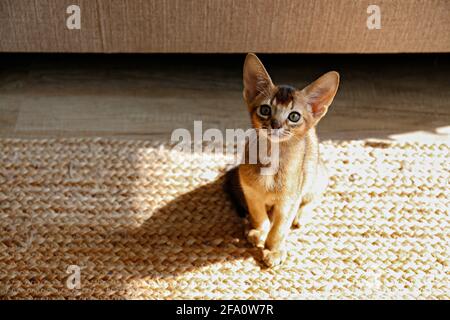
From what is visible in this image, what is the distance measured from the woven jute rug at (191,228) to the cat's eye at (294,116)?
1.21 feet

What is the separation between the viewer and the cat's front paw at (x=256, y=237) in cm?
138

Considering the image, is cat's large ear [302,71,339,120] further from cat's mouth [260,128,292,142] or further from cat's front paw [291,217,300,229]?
cat's front paw [291,217,300,229]

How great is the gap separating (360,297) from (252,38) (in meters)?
0.71

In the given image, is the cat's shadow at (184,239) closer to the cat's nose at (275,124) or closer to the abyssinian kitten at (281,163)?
the abyssinian kitten at (281,163)

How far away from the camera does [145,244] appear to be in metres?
1.38

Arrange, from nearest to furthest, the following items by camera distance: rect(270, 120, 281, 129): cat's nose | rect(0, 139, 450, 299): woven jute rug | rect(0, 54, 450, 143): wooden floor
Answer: rect(270, 120, 281, 129): cat's nose
rect(0, 139, 450, 299): woven jute rug
rect(0, 54, 450, 143): wooden floor

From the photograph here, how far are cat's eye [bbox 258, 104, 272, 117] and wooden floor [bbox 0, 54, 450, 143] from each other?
1.72 ft

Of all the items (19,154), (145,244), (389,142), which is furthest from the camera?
(389,142)

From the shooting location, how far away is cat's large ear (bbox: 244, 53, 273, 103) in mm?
1164

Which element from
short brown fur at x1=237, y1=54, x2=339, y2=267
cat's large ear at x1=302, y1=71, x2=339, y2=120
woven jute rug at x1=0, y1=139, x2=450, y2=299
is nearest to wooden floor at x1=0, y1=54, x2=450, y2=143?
woven jute rug at x1=0, y1=139, x2=450, y2=299

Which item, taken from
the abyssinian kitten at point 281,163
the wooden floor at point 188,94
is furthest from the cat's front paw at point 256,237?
the wooden floor at point 188,94

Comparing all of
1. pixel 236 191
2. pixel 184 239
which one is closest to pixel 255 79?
pixel 236 191
